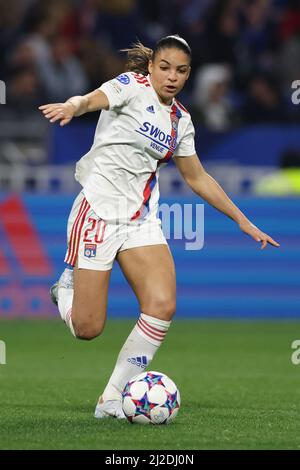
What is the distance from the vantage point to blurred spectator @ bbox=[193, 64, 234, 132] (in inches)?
622

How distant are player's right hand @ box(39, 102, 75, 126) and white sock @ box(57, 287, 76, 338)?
1.52 metres

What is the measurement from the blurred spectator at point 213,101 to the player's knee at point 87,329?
8270 mm

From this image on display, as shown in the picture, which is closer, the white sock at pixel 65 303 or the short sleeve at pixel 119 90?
the short sleeve at pixel 119 90

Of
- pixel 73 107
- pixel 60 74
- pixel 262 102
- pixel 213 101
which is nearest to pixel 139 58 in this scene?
pixel 73 107

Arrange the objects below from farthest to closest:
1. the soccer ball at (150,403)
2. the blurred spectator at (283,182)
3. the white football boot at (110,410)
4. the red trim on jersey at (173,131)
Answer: the blurred spectator at (283,182), the red trim on jersey at (173,131), the white football boot at (110,410), the soccer ball at (150,403)

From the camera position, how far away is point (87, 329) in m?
7.54

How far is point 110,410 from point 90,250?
0.95 metres

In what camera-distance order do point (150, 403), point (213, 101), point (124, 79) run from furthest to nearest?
point (213, 101) < point (124, 79) < point (150, 403)

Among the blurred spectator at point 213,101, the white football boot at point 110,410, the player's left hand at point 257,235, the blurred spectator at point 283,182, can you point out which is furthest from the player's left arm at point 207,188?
the blurred spectator at point 213,101

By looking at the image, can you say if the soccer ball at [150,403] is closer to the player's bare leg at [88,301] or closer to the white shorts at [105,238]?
the player's bare leg at [88,301]

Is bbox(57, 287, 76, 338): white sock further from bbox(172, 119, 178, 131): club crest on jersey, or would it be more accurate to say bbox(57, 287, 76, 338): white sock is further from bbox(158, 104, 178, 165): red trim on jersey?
bbox(172, 119, 178, 131): club crest on jersey

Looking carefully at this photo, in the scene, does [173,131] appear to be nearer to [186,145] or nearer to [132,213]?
[186,145]

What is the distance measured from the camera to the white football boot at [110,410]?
7441 mm

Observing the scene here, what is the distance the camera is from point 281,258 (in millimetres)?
14242
